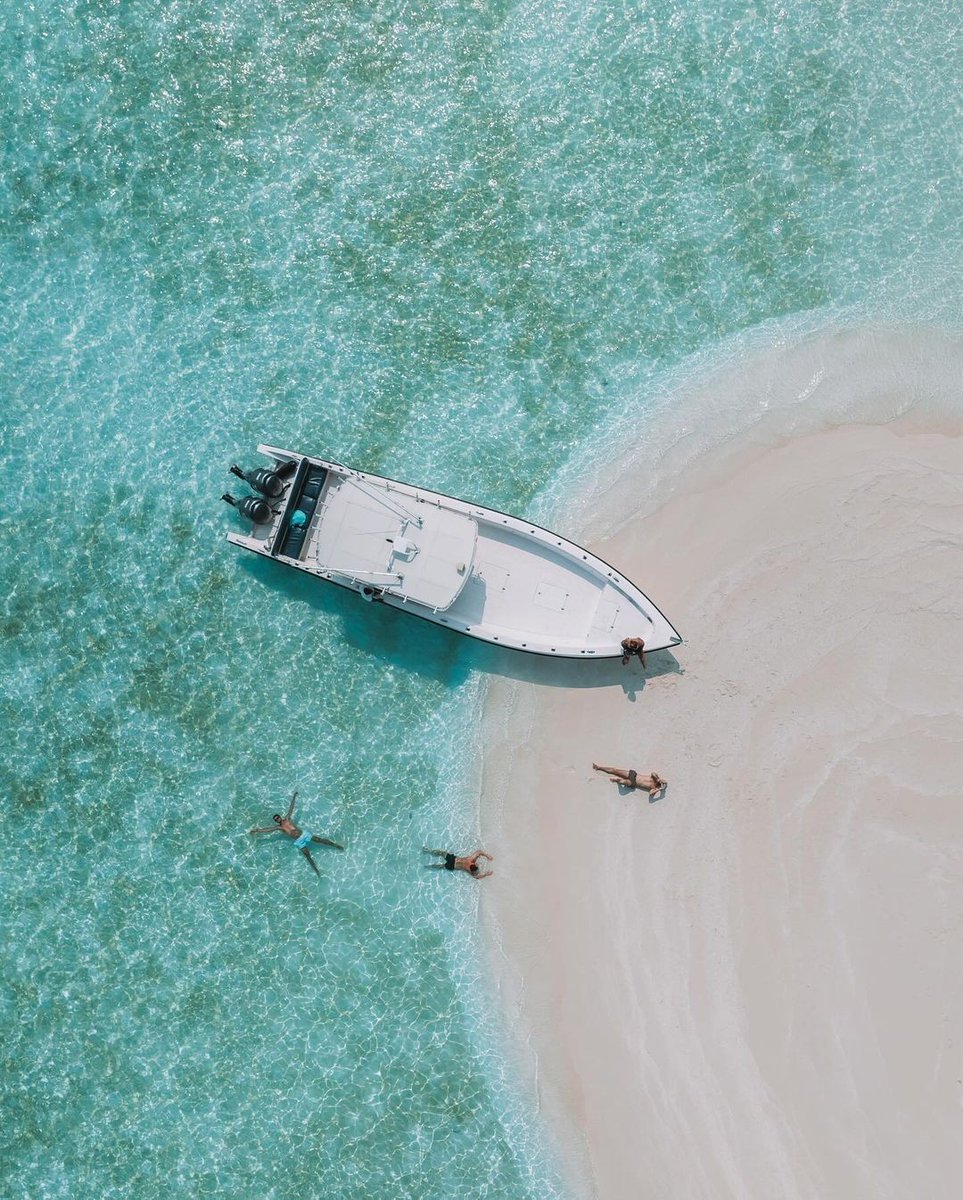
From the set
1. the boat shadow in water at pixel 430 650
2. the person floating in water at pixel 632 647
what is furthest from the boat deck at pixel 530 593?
the boat shadow in water at pixel 430 650

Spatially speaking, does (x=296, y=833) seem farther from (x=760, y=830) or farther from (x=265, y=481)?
(x=760, y=830)

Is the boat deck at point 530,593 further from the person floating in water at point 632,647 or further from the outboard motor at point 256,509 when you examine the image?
the outboard motor at point 256,509

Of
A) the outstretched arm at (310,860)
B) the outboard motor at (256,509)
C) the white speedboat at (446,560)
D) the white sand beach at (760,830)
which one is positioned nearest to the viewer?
the white speedboat at (446,560)

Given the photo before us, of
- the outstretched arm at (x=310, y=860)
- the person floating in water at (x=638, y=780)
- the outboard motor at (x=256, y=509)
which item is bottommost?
the outstretched arm at (x=310, y=860)

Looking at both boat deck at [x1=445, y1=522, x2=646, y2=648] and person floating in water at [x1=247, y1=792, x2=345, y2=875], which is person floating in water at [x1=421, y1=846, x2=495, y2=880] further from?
boat deck at [x1=445, y1=522, x2=646, y2=648]

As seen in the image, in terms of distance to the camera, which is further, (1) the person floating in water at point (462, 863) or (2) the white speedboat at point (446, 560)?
(1) the person floating in water at point (462, 863)

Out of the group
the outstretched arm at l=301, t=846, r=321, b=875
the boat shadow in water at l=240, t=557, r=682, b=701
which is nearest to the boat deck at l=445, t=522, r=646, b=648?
the boat shadow in water at l=240, t=557, r=682, b=701

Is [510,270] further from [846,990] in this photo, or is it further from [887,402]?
[846,990]

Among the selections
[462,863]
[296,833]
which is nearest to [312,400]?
[296,833]
